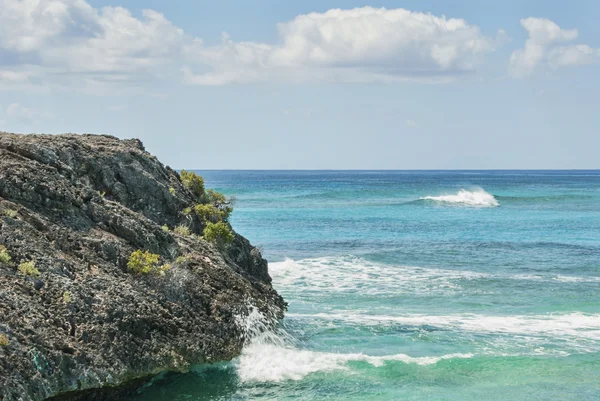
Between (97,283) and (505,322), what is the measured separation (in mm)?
13658

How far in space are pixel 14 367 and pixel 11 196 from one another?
5.15 m

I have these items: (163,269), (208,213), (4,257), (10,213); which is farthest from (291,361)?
(10,213)

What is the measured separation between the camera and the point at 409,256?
38438 mm

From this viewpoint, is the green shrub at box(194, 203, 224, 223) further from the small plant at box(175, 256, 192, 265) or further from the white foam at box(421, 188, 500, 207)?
the white foam at box(421, 188, 500, 207)

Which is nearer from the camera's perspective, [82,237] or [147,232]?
[82,237]

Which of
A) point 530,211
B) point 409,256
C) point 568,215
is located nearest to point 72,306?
point 409,256

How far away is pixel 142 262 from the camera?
1706 cm

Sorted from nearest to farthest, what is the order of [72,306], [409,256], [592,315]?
[72,306], [592,315], [409,256]

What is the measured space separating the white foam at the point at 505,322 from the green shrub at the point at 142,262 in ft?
24.8

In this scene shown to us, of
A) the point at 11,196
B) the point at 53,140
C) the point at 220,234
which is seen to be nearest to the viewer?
the point at 11,196

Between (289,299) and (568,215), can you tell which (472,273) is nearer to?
(289,299)

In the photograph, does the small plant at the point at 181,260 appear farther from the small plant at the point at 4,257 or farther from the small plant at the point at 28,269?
the small plant at the point at 4,257

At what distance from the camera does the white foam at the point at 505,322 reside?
2223cm

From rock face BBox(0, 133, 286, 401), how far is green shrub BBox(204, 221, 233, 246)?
0.64 m
